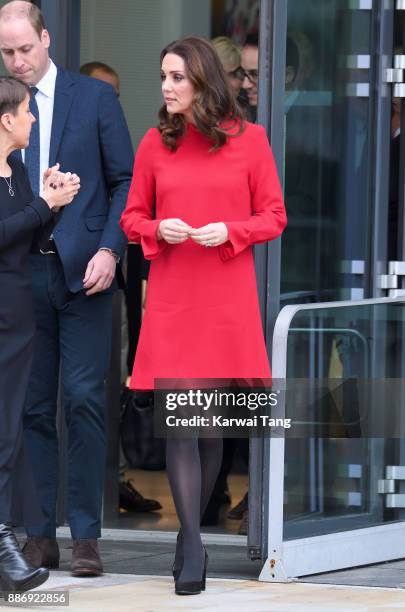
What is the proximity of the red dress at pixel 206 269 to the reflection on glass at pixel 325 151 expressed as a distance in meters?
0.43

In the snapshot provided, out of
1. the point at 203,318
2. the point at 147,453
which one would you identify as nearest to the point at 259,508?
the point at 203,318

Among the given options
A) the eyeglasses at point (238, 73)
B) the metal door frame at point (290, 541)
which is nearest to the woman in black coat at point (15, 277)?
the metal door frame at point (290, 541)

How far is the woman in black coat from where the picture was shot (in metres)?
4.61

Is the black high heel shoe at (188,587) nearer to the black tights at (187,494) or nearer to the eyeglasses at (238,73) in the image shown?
the black tights at (187,494)

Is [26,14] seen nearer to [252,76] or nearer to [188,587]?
[252,76]

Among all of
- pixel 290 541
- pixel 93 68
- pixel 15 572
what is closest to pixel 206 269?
pixel 290 541

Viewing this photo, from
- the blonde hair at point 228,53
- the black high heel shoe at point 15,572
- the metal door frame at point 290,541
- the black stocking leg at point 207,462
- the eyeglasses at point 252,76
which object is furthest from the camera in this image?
the blonde hair at point 228,53

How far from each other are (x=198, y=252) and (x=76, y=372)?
0.65 metres

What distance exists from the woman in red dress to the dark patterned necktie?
1.75 ft

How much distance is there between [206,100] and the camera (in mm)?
4797

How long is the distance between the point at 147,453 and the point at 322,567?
2.43 meters

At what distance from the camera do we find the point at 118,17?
7484 millimetres

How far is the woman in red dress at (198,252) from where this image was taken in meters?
4.76

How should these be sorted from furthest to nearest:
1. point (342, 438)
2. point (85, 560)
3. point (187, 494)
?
point (342, 438) → point (85, 560) → point (187, 494)
